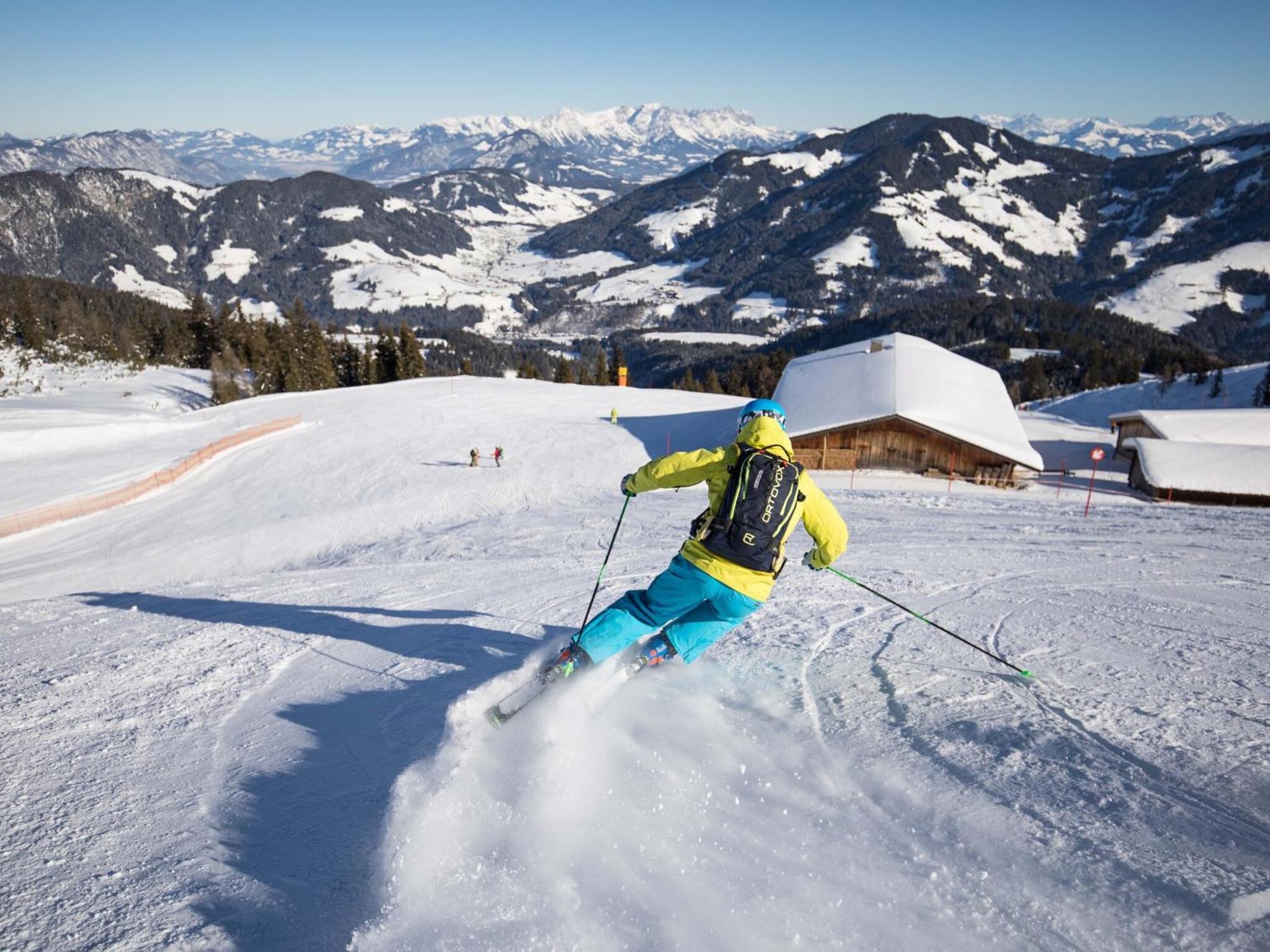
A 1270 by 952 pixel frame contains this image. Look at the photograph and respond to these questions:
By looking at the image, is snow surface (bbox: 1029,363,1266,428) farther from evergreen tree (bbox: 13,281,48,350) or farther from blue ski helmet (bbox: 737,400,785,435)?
evergreen tree (bbox: 13,281,48,350)

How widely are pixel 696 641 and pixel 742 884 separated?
203 cm

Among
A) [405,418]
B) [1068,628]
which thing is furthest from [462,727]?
[405,418]

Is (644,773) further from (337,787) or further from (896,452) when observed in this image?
(896,452)

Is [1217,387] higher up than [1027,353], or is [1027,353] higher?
[1027,353]

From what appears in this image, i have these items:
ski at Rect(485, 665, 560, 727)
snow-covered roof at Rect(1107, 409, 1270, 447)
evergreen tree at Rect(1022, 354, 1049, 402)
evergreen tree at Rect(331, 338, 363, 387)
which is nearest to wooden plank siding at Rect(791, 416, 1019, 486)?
snow-covered roof at Rect(1107, 409, 1270, 447)

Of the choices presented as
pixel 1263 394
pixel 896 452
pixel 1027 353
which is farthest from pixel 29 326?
pixel 1027 353

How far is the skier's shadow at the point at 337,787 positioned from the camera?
121 inches

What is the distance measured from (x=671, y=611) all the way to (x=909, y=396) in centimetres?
Result: 2591

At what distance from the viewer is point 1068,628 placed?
688cm

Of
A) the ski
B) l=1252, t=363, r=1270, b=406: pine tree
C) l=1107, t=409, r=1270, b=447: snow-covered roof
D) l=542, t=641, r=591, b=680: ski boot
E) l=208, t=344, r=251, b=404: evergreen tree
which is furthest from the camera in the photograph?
l=1252, t=363, r=1270, b=406: pine tree

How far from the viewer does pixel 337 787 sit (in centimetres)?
408

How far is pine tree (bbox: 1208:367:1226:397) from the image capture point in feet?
261

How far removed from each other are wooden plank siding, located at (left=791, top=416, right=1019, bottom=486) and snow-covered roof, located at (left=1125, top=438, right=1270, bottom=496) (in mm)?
4536

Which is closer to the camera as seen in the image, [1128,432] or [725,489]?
[725,489]
